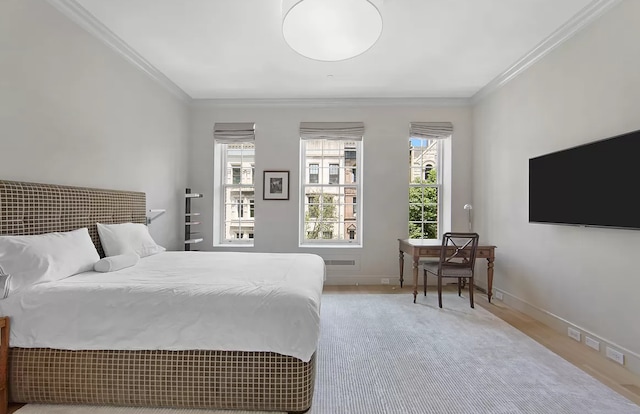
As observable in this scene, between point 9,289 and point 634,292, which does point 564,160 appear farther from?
point 9,289

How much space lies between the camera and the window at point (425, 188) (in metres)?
4.84

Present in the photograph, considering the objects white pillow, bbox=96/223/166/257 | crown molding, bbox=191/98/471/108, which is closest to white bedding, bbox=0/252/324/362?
white pillow, bbox=96/223/166/257

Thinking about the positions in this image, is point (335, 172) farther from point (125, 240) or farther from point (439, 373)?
point (439, 373)

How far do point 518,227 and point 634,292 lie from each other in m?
1.41

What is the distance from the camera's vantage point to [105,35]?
290 centimetres

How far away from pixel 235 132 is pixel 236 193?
943 millimetres

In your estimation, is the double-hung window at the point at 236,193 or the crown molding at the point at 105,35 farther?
the double-hung window at the point at 236,193

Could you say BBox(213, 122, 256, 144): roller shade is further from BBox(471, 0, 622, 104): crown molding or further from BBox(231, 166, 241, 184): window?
BBox(471, 0, 622, 104): crown molding

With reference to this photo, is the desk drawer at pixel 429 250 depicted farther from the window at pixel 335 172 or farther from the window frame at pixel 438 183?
the window at pixel 335 172

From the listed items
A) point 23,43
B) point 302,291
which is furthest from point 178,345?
point 23,43

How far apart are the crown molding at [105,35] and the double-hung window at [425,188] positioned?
3582 mm

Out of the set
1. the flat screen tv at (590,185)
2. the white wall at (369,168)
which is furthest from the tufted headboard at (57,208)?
the flat screen tv at (590,185)

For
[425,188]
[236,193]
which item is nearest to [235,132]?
[236,193]

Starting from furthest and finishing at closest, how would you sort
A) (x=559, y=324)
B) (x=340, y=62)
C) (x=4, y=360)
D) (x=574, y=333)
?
(x=340, y=62) → (x=559, y=324) → (x=574, y=333) → (x=4, y=360)
